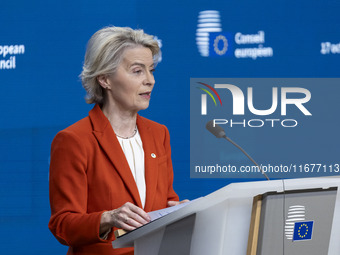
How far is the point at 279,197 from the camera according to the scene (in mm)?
1221

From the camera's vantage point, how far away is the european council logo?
11.4ft

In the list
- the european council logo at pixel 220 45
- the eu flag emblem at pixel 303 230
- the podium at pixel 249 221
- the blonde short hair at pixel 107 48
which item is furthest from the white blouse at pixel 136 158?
the european council logo at pixel 220 45

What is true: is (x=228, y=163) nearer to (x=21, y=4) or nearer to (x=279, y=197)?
(x=21, y=4)

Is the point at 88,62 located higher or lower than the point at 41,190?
higher

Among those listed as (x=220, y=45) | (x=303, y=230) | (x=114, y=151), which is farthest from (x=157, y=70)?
(x=303, y=230)

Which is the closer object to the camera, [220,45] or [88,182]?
[88,182]

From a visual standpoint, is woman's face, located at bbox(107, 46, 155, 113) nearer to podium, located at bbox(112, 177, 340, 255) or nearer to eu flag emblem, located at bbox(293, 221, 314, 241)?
podium, located at bbox(112, 177, 340, 255)

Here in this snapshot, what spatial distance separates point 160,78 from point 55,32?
28.6 inches

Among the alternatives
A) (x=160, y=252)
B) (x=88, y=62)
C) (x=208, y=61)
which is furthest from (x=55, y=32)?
(x=160, y=252)

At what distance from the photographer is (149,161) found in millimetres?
1853

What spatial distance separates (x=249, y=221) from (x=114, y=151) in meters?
0.66

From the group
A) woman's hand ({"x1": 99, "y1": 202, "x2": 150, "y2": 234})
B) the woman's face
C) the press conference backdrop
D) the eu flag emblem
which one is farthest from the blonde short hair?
the press conference backdrop

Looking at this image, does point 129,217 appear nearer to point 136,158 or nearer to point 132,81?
point 136,158

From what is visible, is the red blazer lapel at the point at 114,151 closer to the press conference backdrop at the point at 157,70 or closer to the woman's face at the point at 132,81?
the woman's face at the point at 132,81
